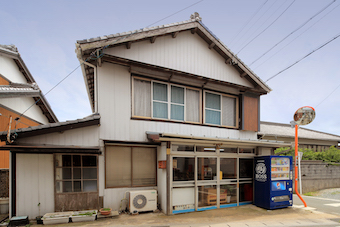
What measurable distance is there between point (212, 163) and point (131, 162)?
131 inches

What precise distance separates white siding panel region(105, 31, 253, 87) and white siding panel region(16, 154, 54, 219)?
176 inches

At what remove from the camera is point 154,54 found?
8.38 metres

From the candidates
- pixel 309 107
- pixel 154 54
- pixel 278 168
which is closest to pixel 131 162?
pixel 154 54

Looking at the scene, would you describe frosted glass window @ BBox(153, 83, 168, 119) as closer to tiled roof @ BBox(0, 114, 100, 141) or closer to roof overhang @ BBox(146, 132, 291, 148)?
roof overhang @ BBox(146, 132, 291, 148)

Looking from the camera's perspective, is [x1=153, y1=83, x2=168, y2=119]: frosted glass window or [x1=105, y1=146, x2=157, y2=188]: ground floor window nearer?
[x1=105, y1=146, x2=157, y2=188]: ground floor window

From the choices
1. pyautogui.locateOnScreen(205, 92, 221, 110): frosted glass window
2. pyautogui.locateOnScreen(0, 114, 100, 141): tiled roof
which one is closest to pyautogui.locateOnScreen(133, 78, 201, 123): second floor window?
pyautogui.locateOnScreen(205, 92, 221, 110): frosted glass window

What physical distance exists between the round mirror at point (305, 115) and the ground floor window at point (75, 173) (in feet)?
29.8

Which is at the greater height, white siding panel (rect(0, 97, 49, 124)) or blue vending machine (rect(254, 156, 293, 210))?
white siding panel (rect(0, 97, 49, 124))

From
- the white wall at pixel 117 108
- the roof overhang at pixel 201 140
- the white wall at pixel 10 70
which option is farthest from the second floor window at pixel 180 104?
the white wall at pixel 10 70

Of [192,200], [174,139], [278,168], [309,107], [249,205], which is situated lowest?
[249,205]

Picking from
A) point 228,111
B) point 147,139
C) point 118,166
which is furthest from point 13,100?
point 228,111

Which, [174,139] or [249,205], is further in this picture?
[249,205]

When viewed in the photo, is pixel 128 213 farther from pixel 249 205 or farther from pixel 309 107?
pixel 309 107

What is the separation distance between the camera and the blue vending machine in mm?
8203
